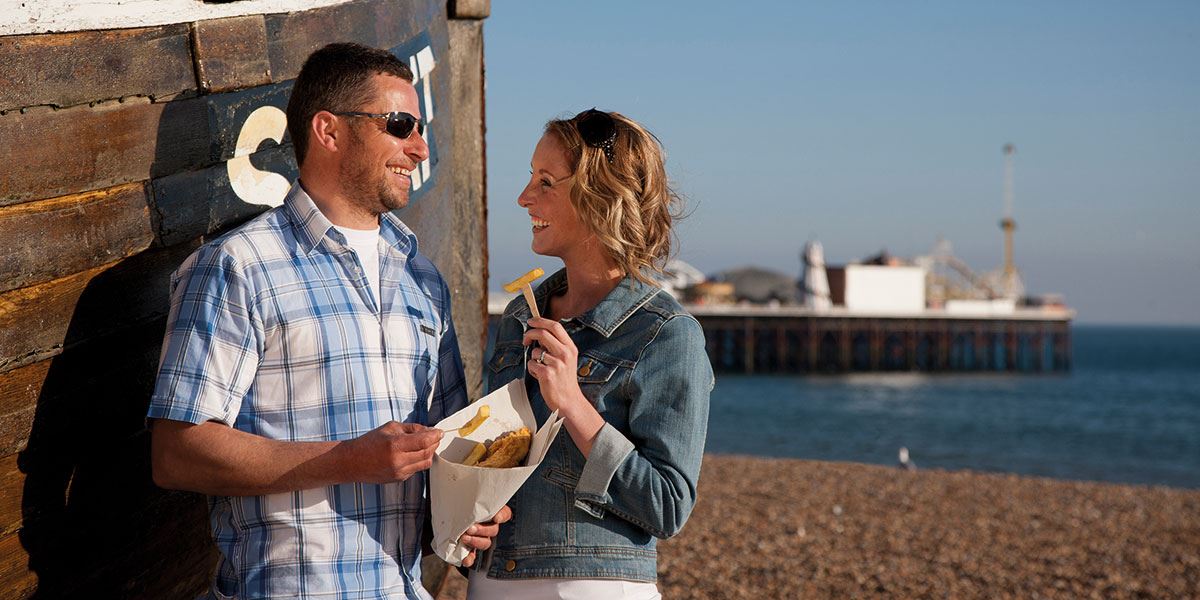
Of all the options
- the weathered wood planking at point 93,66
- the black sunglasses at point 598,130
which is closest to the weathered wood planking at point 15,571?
the weathered wood planking at point 93,66

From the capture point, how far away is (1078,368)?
77812 mm

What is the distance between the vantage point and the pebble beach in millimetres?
7133

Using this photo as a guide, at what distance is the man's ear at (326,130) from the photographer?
2.19 m

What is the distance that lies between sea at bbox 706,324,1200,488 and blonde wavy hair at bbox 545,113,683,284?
20.4 metres

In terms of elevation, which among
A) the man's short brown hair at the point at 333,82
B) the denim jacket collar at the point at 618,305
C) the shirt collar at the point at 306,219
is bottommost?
the denim jacket collar at the point at 618,305

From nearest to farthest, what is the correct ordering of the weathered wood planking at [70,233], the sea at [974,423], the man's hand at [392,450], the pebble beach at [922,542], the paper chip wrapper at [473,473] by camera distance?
the man's hand at [392,450]
the paper chip wrapper at [473,473]
the weathered wood planking at [70,233]
the pebble beach at [922,542]
the sea at [974,423]

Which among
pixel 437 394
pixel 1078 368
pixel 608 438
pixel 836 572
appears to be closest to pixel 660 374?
pixel 608 438

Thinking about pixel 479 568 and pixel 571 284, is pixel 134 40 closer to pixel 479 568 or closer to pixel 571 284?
pixel 571 284

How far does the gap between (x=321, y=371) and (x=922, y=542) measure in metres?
7.70

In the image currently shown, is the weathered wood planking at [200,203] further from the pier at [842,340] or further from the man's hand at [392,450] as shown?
the pier at [842,340]

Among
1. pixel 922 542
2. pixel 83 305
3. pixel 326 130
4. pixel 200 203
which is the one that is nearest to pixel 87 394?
pixel 83 305

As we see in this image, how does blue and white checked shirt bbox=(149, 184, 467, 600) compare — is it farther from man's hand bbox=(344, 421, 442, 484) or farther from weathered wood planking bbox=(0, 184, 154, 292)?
weathered wood planking bbox=(0, 184, 154, 292)

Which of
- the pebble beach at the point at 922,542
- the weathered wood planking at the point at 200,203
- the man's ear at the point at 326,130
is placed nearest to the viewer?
the man's ear at the point at 326,130

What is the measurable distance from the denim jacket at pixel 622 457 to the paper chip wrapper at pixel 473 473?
0.09 meters
